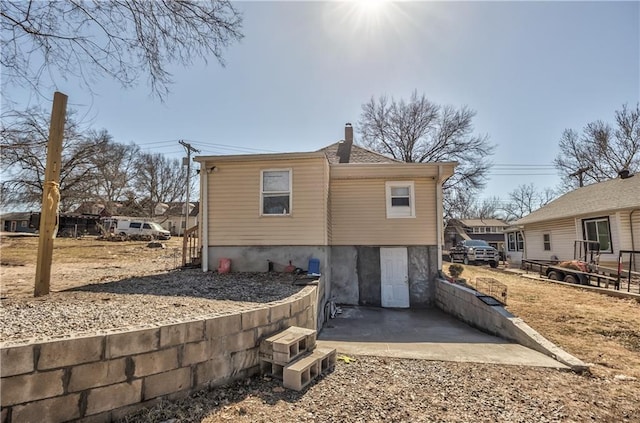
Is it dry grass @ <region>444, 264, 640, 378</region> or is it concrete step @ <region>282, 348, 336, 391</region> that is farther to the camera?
dry grass @ <region>444, 264, 640, 378</region>

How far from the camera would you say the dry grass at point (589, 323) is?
4320mm

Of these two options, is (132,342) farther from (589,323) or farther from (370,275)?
(370,275)

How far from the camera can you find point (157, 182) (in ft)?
128

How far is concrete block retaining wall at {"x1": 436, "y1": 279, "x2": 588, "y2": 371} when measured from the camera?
4477mm

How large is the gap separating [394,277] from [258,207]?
479cm

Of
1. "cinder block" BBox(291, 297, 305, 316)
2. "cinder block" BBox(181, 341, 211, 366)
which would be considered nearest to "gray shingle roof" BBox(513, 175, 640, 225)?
"cinder block" BBox(291, 297, 305, 316)

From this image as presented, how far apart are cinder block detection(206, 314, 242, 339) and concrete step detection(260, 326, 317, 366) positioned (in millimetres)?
405

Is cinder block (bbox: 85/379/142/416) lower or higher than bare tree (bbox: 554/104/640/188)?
lower

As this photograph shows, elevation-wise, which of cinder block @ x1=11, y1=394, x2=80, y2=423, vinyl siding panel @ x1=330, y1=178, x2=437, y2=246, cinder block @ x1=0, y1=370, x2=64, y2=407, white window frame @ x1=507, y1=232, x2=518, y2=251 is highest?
vinyl siding panel @ x1=330, y1=178, x2=437, y2=246

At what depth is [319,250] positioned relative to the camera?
26.0ft

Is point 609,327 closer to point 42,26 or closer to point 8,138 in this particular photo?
point 42,26

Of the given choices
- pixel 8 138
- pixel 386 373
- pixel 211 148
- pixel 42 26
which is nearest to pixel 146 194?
pixel 211 148

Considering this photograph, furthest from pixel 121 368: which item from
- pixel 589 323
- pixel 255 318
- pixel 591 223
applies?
pixel 591 223

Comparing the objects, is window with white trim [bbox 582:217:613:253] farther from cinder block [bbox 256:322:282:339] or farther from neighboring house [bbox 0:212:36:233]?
neighboring house [bbox 0:212:36:233]
